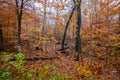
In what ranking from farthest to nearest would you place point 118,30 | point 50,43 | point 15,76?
point 50,43 → point 118,30 → point 15,76

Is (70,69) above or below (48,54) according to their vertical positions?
below

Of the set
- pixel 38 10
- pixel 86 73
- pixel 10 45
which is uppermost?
pixel 38 10

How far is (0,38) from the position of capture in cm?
1625

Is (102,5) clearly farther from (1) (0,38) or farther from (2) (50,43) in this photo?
(2) (50,43)

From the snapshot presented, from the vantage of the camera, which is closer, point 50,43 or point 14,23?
point 14,23

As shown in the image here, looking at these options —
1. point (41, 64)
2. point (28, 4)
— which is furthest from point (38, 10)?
point (41, 64)

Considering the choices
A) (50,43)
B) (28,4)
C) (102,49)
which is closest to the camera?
(28,4)

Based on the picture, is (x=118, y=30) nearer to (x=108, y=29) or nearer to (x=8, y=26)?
(x=108, y=29)

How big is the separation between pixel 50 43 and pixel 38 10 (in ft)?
41.1

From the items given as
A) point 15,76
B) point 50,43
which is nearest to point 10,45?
point 15,76

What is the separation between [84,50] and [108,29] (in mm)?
6227

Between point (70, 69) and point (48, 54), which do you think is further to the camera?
point (48, 54)

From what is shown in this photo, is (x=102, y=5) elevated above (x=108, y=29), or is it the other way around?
(x=102, y=5)

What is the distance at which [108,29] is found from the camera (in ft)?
54.6
